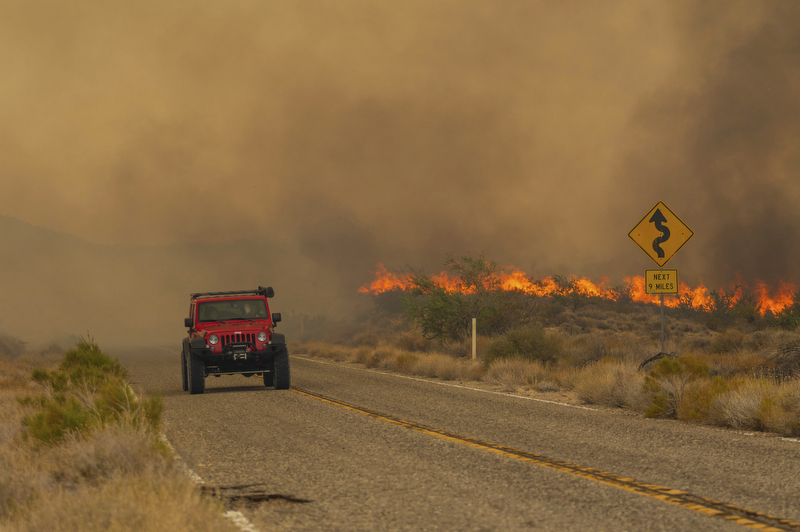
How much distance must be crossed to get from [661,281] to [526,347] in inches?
259

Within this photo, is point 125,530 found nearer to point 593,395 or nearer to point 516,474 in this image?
point 516,474

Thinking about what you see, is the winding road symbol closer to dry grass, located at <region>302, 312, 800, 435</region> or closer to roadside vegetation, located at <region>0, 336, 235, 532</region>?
dry grass, located at <region>302, 312, 800, 435</region>

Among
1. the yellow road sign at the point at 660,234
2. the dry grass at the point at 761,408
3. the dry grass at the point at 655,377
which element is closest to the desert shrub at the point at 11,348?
the dry grass at the point at 655,377

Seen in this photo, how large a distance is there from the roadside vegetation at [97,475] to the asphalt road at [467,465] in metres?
0.62

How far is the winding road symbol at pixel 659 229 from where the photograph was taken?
16.2m

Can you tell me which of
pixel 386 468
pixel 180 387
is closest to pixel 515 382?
pixel 180 387

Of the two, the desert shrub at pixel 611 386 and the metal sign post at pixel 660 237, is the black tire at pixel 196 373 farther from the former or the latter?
the metal sign post at pixel 660 237

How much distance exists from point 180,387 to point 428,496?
13.4 m

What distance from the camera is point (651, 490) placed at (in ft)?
21.6

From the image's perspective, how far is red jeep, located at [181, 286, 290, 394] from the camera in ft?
52.0

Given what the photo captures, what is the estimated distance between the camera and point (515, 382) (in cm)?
1745

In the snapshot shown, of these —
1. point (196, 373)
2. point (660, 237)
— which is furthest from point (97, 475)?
point (660, 237)

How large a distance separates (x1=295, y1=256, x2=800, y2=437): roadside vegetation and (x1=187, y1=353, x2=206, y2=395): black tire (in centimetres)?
687

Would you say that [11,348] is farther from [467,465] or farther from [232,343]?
[467,465]
